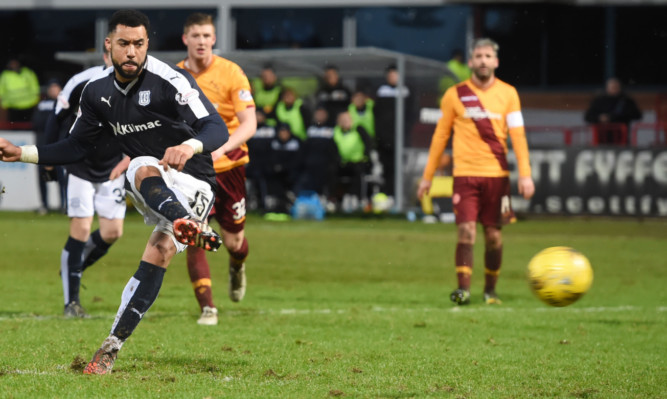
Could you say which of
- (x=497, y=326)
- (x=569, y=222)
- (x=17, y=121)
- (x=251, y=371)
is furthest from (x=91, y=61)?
(x=251, y=371)

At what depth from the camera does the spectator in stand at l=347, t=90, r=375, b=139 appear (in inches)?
846

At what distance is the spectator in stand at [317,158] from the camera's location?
70.8 ft

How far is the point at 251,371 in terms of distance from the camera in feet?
20.0

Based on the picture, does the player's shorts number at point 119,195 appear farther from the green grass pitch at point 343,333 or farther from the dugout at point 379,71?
the dugout at point 379,71

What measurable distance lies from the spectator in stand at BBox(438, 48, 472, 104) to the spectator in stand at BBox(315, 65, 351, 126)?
7.15 ft

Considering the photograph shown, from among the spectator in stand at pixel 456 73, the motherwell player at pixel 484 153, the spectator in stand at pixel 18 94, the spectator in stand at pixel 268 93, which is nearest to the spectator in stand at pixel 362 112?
the spectator in stand at pixel 268 93

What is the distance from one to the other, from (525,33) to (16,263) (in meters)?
18.9

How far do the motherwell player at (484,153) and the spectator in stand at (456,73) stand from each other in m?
12.5

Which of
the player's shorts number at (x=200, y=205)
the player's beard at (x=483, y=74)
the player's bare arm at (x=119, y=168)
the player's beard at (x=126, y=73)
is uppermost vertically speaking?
the player's beard at (x=126, y=73)

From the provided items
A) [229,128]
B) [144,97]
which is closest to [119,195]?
[229,128]

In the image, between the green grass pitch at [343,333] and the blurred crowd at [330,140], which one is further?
the blurred crowd at [330,140]

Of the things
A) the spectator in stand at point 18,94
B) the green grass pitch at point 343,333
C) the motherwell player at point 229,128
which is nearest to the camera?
the green grass pitch at point 343,333

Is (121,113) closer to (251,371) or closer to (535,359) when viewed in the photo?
(251,371)

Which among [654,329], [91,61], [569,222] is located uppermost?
[91,61]
